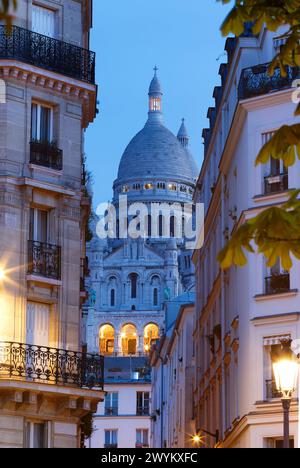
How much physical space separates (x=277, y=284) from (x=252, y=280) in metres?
0.87

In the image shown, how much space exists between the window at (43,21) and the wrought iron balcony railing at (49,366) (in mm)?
9427

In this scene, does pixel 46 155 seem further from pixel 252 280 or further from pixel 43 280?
pixel 252 280

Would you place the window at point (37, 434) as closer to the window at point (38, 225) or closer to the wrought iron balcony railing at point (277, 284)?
the window at point (38, 225)

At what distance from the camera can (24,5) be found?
40.9 m

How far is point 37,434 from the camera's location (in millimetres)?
38438

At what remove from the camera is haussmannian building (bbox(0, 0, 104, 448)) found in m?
37.8

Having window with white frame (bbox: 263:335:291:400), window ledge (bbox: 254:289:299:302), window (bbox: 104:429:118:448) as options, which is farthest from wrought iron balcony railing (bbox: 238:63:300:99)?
window (bbox: 104:429:118:448)

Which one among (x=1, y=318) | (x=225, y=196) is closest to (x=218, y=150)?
(x=225, y=196)

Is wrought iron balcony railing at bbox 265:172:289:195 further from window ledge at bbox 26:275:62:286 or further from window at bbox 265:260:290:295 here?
window ledge at bbox 26:275:62:286

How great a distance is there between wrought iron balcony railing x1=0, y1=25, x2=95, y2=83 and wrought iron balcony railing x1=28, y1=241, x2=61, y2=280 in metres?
5.15

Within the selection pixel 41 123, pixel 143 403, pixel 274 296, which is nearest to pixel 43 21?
pixel 41 123

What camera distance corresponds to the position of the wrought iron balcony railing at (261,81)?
44156mm
